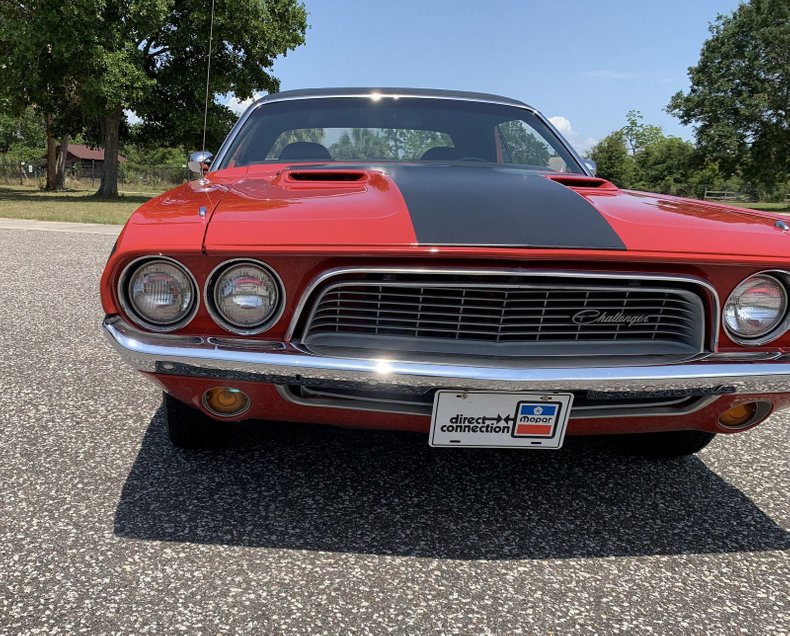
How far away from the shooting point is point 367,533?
6.08 ft

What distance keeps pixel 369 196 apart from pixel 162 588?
47.4 inches

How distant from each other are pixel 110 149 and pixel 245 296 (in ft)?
73.4

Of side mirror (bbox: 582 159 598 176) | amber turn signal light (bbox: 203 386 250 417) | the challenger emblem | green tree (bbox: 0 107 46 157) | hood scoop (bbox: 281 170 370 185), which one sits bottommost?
green tree (bbox: 0 107 46 157)

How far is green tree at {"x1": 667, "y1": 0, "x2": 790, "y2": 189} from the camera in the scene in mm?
27641

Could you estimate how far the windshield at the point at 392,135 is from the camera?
9.59 ft

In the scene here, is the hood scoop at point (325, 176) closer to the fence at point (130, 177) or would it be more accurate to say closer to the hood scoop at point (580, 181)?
the hood scoop at point (580, 181)

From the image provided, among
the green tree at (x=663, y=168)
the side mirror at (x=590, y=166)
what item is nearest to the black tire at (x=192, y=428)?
the side mirror at (x=590, y=166)

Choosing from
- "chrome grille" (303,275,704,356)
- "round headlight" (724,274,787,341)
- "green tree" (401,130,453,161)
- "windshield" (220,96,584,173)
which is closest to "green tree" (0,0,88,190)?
"windshield" (220,96,584,173)

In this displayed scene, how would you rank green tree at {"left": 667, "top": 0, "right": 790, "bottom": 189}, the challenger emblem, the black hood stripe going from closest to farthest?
the black hood stripe → the challenger emblem → green tree at {"left": 667, "top": 0, "right": 790, "bottom": 189}

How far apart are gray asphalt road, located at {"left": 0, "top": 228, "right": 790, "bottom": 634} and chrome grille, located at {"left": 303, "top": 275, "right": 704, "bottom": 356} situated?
1.93 ft

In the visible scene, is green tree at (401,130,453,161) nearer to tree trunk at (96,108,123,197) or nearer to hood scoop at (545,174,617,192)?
hood scoop at (545,174,617,192)

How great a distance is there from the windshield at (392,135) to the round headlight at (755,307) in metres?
1.27

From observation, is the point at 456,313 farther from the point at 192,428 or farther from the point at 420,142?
the point at 420,142

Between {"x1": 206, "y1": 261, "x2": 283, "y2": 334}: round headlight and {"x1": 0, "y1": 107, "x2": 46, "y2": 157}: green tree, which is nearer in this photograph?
{"x1": 206, "y1": 261, "x2": 283, "y2": 334}: round headlight
